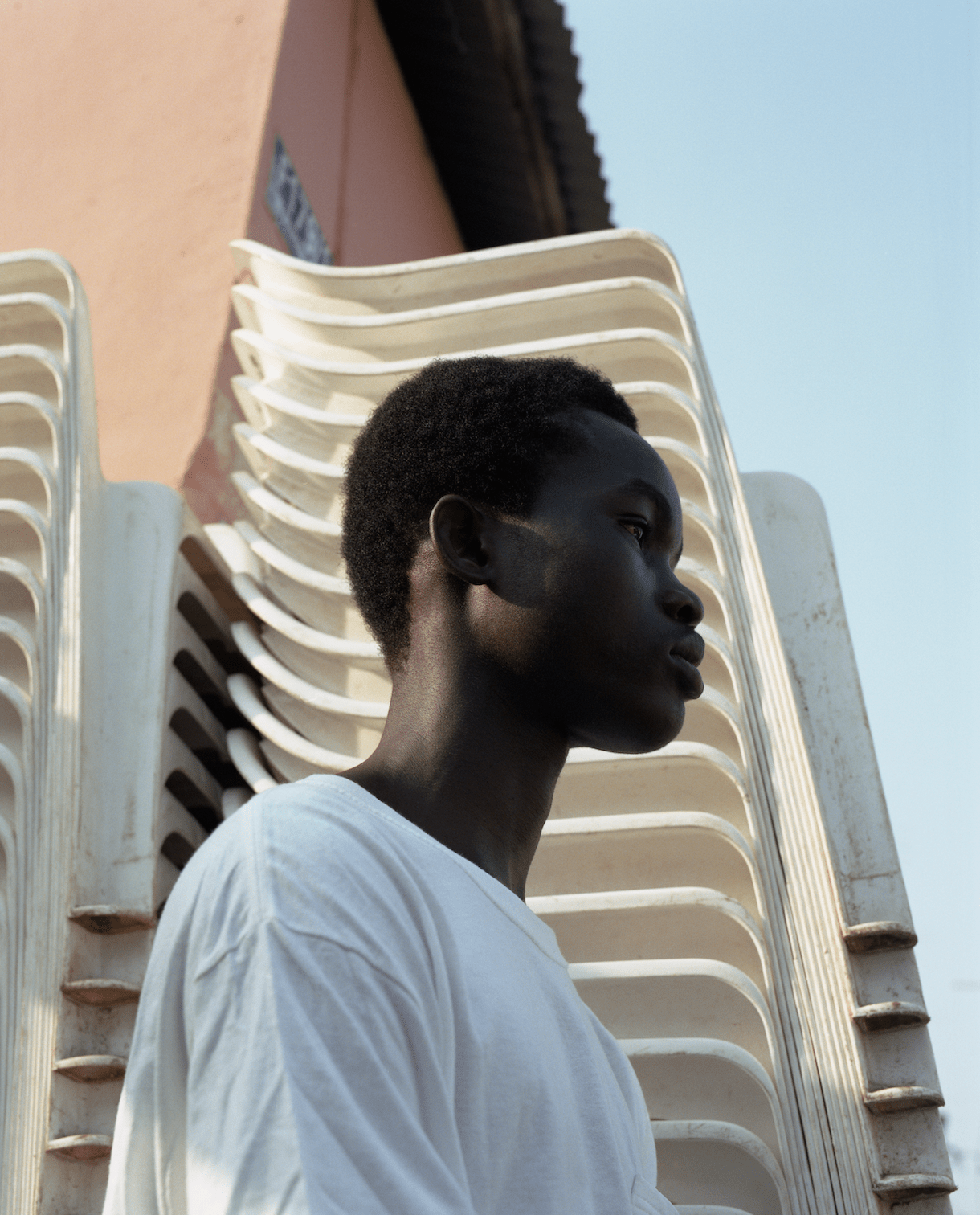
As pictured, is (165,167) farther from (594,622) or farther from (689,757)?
(594,622)

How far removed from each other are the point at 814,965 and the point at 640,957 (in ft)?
1.00

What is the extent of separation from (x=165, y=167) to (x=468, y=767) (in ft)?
10.7

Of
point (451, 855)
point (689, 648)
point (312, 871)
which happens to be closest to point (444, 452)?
point (689, 648)

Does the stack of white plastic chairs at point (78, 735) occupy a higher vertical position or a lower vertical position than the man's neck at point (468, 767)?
higher

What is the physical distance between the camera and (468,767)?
135 centimetres

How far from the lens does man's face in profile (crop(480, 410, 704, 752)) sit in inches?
53.3

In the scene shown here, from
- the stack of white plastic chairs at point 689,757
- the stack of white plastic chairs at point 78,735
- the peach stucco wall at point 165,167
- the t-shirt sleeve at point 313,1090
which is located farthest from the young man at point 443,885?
the peach stucco wall at point 165,167

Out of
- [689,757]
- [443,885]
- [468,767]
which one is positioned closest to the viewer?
[443,885]

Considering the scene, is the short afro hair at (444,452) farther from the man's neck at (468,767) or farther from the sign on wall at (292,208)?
the sign on wall at (292,208)

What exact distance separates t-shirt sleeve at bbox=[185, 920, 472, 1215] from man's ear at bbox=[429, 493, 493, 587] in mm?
509

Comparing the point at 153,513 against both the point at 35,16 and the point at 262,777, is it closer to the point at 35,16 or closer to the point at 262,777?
the point at 262,777

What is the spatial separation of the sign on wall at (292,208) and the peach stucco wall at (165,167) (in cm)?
5

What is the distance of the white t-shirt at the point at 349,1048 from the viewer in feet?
2.98

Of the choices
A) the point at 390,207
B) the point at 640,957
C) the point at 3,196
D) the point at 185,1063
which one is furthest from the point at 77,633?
the point at 390,207
